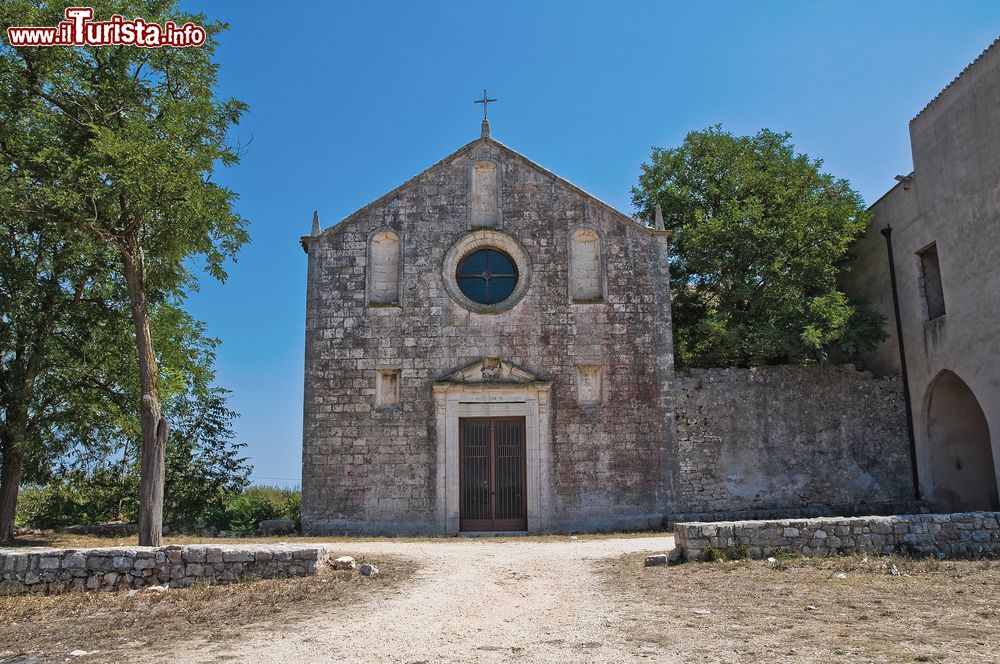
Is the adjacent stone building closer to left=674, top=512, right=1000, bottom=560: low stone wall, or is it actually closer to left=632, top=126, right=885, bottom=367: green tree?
left=632, top=126, right=885, bottom=367: green tree

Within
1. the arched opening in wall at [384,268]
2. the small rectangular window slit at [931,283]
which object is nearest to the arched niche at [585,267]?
the arched opening in wall at [384,268]

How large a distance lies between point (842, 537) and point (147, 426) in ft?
34.1

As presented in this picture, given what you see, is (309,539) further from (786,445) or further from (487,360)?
(786,445)

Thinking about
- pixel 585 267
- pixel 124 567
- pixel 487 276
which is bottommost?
pixel 124 567

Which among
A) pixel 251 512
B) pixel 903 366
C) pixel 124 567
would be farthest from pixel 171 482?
pixel 903 366

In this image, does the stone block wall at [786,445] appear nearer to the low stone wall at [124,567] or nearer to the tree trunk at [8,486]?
the low stone wall at [124,567]

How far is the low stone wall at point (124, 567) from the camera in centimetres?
990

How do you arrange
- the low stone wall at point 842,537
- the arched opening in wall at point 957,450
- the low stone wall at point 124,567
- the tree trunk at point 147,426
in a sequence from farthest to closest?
the arched opening in wall at point 957,450
the tree trunk at point 147,426
the low stone wall at point 842,537
the low stone wall at point 124,567

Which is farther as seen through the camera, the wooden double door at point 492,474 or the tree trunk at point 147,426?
the wooden double door at point 492,474

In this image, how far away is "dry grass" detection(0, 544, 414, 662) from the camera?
24.9 feet

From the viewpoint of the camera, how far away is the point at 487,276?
18.5 meters

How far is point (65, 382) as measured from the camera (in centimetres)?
1645

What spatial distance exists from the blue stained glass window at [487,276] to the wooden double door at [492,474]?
→ 2.82m

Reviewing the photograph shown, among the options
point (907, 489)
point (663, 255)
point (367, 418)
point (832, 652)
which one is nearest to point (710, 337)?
point (663, 255)
